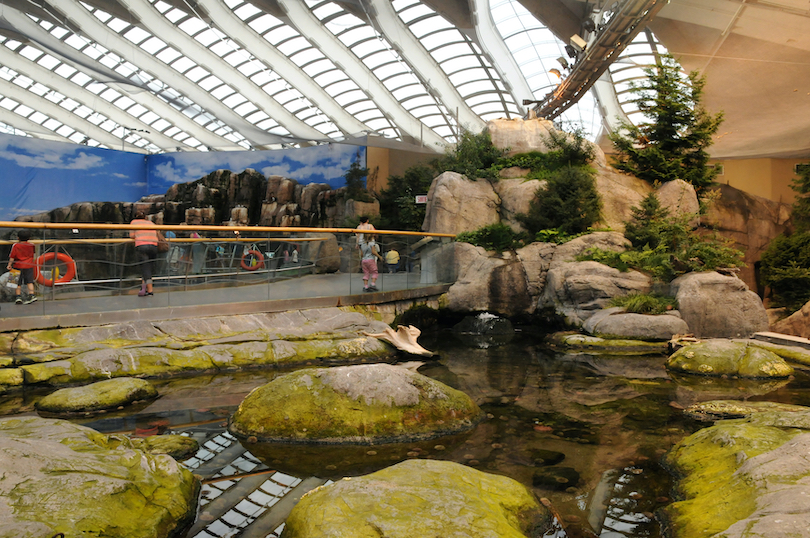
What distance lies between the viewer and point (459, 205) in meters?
17.5

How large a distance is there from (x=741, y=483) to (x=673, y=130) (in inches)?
641

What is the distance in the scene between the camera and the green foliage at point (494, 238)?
15.9m

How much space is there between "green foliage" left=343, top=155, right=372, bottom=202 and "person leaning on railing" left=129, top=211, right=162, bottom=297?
1511 centimetres

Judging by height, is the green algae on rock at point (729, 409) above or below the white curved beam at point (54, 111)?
below

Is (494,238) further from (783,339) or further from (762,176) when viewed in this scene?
(762,176)

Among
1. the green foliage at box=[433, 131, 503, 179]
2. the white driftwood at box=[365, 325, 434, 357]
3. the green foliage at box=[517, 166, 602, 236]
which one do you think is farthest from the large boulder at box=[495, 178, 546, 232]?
the white driftwood at box=[365, 325, 434, 357]

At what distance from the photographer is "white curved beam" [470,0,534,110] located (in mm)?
22969

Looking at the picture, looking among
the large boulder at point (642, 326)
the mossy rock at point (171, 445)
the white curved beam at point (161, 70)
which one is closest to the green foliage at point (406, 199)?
the white curved beam at point (161, 70)

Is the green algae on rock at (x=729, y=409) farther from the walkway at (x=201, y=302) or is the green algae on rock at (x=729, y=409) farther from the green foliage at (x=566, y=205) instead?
the green foliage at (x=566, y=205)

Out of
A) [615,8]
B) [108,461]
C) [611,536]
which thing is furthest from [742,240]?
[108,461]

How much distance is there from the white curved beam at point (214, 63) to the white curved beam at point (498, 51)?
370 inches

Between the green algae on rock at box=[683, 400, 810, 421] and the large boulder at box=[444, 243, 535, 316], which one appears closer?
the green algae on rock at box=[683, 400, 810, 421]

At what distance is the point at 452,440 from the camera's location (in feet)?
18.2

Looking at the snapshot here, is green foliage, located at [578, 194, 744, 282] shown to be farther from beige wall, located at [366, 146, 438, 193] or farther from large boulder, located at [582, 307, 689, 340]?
beige wall, located at [366, 146, 438, 193]
